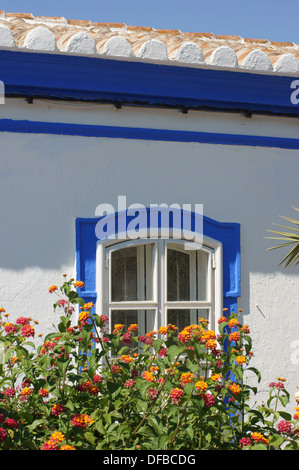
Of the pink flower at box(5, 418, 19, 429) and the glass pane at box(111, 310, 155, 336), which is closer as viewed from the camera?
the pink flower at box(5, 418, 19, 429)

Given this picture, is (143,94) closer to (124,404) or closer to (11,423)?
(124,404)

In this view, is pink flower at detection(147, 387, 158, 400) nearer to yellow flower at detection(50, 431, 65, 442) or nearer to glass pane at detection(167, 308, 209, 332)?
yellow flower at detection(50, 431, 65, 442)

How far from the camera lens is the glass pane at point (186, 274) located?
14.4ft

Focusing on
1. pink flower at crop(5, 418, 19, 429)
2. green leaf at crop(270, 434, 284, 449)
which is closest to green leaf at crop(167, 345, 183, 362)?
green leaf at crop(270, 434, 284, 449)

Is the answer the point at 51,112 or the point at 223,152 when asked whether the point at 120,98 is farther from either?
the point at 223,152

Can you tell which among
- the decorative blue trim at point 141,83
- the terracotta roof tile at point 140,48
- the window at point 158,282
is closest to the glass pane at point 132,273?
the window at point 158,282

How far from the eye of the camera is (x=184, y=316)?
14.4ft

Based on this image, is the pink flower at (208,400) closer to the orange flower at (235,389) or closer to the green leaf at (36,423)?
the orange flower at (235,389)

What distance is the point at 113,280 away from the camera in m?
4.27

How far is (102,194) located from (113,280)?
56 cm

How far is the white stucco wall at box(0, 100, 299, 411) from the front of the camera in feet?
13.3

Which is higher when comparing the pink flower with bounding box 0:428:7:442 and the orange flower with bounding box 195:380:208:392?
the orange flower with bounding box 195:380:208:392

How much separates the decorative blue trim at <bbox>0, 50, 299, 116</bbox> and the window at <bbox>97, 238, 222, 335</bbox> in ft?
3.16
